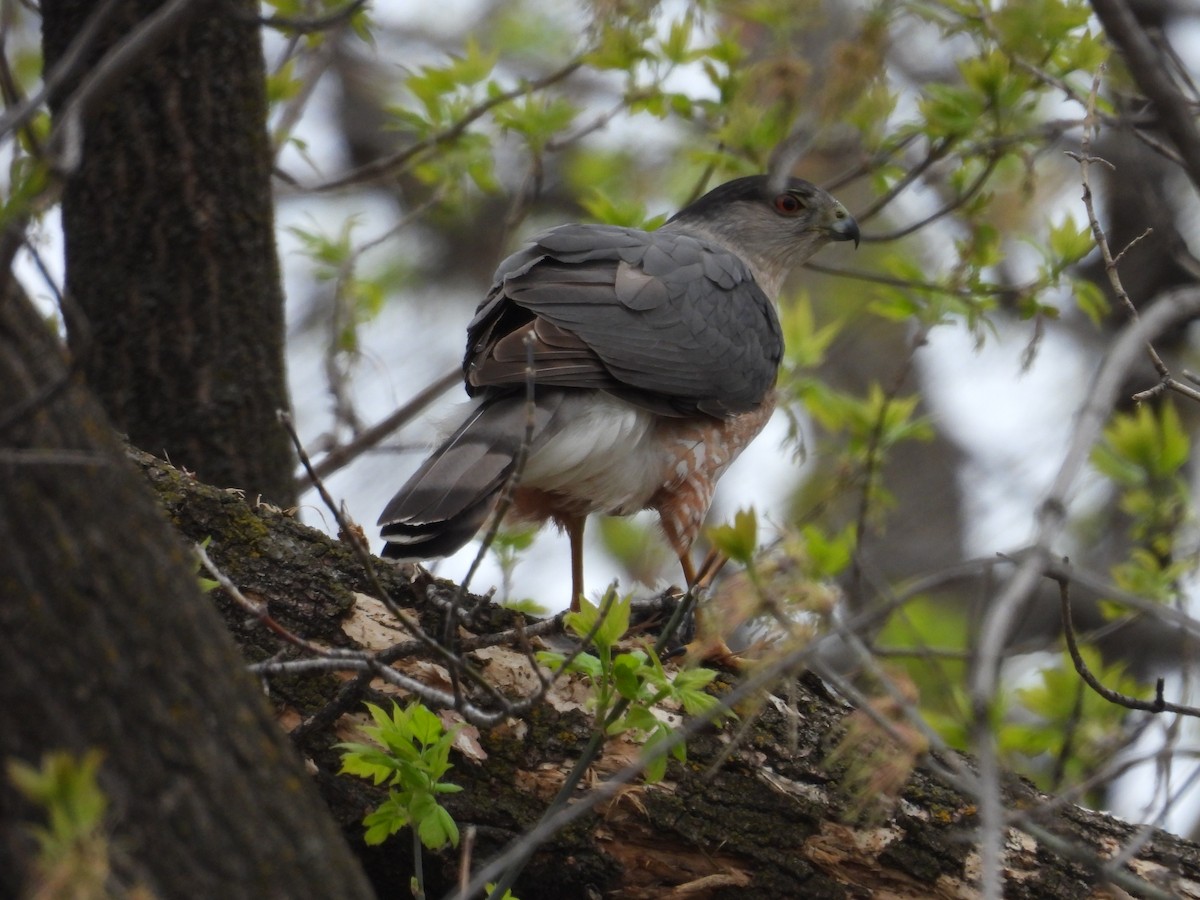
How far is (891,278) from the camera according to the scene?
5109 mm

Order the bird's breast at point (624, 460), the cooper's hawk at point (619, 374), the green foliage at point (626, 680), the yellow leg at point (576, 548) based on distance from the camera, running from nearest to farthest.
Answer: the green foliage at point (626, 680)
the cooper's hawk at point (619, 374)
the bird's breast at point (624, 460)
the yellow leg at point (576, 548)

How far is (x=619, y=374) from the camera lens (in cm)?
430

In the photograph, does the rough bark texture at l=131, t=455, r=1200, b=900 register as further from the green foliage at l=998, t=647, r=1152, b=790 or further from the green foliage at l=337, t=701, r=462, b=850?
the green foliage at l=998, t=647, r=1152, b=790

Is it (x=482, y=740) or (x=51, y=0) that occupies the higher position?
(x=51, y=0)

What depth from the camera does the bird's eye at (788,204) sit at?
5664 mm

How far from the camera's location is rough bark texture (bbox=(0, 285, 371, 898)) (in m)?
1.53

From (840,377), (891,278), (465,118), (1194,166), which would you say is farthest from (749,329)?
(840,377)

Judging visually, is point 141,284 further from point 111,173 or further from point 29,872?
point 29,872

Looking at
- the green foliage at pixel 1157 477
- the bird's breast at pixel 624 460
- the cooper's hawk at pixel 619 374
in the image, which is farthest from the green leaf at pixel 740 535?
the green foliage at pixel 1157 477

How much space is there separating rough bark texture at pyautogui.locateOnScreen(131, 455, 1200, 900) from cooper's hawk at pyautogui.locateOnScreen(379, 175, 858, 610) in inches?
26.2

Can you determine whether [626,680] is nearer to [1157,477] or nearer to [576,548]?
[576,548]

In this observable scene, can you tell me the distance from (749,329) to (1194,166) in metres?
2.60

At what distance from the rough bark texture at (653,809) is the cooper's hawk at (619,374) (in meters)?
0.67

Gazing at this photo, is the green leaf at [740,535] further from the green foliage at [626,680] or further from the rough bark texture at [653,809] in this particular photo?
the rough bark texture at [653,809]
